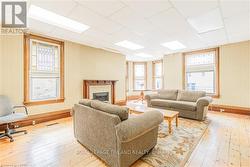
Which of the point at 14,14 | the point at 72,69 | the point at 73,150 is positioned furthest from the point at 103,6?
the point at 72,69

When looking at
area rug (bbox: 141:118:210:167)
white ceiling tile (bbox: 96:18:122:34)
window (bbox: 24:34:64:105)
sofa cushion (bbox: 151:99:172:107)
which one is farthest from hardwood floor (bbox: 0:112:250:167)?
white ceiling tile (bbox: 96:18:122:34)

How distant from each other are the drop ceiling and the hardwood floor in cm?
250

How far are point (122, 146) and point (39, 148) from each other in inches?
64.8

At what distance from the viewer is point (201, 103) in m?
3.61

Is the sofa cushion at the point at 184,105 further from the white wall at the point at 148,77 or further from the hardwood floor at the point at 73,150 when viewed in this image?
the white wall at the point at 148,77

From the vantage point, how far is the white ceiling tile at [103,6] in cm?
226

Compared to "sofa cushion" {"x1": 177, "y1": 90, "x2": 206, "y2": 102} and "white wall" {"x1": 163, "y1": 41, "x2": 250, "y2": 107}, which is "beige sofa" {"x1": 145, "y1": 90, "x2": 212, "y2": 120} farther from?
"white wall" {"x1": 163, "y1": 41, "x2": 250, "y2": 107}

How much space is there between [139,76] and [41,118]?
19.2ft

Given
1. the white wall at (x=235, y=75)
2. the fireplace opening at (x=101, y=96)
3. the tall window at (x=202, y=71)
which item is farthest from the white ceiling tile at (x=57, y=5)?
the white wall at (x=235, y=75)

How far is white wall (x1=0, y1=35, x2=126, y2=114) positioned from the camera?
10.4ft

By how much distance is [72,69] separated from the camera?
176 inches

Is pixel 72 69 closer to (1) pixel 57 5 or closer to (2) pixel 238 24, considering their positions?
(1) pixel 57 5

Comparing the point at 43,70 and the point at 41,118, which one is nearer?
the point at 41,118

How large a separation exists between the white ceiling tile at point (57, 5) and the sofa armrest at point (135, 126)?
7.26ft
